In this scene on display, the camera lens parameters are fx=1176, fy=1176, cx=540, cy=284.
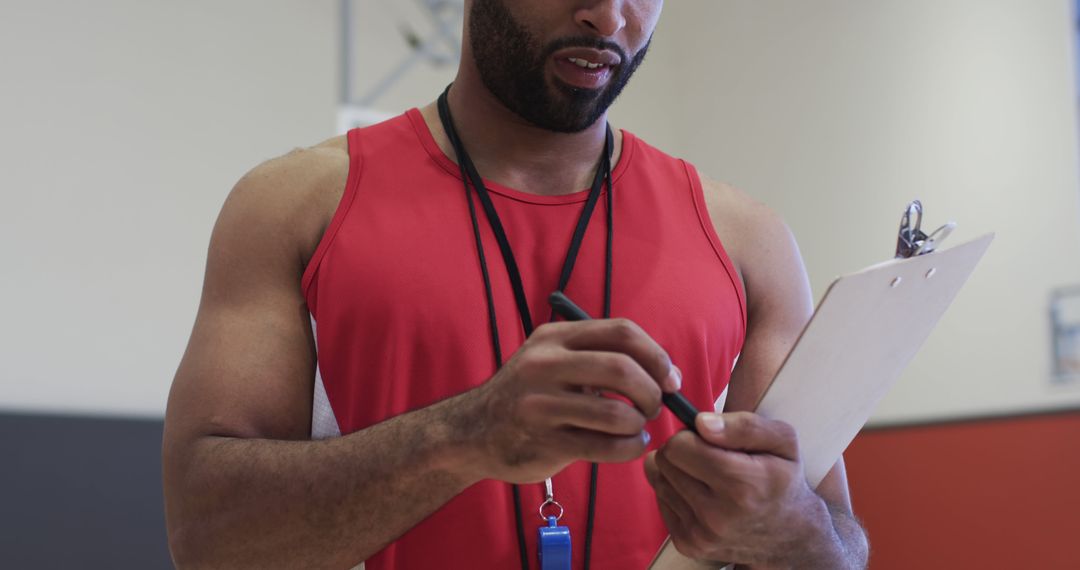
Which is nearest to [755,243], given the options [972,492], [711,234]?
[711,234]

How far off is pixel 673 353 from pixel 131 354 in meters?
2.64

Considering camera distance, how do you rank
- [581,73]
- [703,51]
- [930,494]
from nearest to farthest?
1. [581,73]
2. [930,494]
3. [703,51]

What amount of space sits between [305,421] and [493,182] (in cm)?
32

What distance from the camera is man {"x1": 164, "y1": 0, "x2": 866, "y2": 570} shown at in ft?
2.63

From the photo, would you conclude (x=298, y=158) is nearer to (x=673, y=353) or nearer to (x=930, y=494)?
(x=673, y=353)

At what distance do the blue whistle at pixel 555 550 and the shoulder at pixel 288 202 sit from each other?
353 mm

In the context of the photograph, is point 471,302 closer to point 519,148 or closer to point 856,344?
point 519,148

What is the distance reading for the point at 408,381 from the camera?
1.09 m

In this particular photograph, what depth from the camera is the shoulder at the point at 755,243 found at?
126 centimetres

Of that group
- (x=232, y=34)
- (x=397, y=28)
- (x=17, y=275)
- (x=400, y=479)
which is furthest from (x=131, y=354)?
(x=400, y=479)

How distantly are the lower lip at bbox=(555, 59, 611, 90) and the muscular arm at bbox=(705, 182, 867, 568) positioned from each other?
206 millimetres

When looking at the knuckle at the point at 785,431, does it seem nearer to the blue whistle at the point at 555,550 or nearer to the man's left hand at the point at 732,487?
the man's left hand at the point at 732,487

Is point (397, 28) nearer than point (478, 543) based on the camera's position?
No

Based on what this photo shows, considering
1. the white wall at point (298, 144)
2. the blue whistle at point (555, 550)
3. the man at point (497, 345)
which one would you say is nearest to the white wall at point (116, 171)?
the white wall at point (298, 144)
